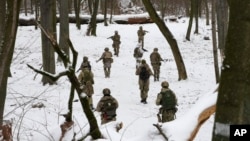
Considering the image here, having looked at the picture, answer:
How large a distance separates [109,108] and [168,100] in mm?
1610

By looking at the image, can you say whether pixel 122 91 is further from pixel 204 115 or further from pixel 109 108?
pixel 204 115

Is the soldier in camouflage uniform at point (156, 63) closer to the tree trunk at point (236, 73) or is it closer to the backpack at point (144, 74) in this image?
the backpack at point (144, 74)

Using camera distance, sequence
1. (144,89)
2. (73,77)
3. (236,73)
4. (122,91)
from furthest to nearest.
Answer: (122,91) < (144,89) < (73,77) < (236,73)

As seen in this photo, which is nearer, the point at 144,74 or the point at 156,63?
the point at 144,74

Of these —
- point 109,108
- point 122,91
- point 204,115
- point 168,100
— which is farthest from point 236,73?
point 122,91

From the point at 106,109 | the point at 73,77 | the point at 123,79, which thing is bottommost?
the point at 123,79

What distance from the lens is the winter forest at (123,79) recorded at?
7.44ft

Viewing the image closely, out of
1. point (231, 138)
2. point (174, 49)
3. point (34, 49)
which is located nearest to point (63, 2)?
point (174, 49)

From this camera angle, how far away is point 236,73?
2217 millimetres

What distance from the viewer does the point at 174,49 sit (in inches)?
707

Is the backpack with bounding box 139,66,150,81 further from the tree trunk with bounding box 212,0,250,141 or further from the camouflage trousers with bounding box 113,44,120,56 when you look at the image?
the tree trunk with bounding box 212,0,250,141

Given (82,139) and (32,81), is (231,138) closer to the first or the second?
(82,139)

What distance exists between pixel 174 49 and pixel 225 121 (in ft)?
52.0

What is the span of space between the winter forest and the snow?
0.01m
